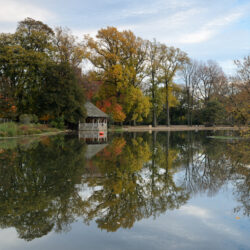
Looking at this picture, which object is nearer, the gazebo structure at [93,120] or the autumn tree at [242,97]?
the autumn tree at [242,97]

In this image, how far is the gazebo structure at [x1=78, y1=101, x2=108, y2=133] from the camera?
4572 centimetres

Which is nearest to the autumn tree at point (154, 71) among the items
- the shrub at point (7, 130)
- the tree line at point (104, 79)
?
the tree line at point (104, 79)

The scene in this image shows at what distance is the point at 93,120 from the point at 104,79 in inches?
372

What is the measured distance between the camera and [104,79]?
170 feet

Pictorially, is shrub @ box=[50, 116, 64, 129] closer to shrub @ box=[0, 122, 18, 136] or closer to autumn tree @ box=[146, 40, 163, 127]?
shrub @ box=[0, 122, 18, 136]

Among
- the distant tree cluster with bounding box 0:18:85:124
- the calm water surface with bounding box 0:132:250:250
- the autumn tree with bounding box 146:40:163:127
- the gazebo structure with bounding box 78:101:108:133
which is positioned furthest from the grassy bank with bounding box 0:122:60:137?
the autumn tree with bounding box 146:40:163:127

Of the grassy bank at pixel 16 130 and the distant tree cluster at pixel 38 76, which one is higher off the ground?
the distant tree cluster at pixel 38 76

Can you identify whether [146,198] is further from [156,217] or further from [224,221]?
[224,221]

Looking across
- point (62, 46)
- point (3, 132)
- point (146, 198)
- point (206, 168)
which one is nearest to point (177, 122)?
point (62, 46)

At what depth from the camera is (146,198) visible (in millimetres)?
6750

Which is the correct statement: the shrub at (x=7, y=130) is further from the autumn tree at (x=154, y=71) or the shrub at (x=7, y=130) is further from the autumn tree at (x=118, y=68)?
the autumn tree at (x=154, y=71)

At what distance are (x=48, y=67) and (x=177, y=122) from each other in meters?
40.1

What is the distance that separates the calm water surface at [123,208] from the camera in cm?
458

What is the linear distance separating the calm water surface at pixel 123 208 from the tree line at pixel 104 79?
12.3 metres
